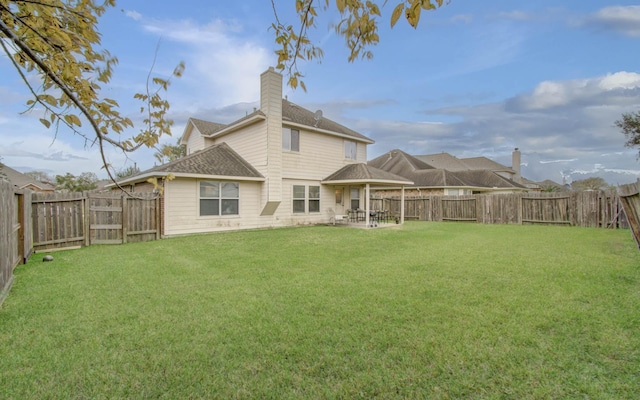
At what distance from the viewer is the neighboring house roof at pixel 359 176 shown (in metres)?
14.9

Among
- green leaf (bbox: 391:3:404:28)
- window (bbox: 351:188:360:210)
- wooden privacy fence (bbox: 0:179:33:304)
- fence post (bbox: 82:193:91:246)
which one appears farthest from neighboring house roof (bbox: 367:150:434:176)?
green leaf (bbox: 391:3:404:28)

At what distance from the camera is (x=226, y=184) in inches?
533

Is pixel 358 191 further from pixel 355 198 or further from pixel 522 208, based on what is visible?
pixel 522 208

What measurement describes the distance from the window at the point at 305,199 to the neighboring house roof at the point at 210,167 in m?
2.40

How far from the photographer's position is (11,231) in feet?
18.8

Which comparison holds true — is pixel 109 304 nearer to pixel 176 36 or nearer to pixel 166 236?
pixel 176 36

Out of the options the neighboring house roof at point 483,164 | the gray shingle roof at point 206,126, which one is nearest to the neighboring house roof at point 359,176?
the gray shingle roof at point 206,126

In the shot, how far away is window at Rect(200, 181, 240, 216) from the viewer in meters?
12.9

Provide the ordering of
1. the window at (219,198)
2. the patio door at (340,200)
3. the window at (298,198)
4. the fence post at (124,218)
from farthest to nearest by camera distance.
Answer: the patio door at (340,200), the window at (298,198), the window at (219,198), the fence post at (124,218)

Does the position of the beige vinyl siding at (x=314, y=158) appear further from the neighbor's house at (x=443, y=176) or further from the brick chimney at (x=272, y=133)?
the neighbor's house at (x=443, y=176)

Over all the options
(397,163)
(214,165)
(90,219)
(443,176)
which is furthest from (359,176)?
(397,163)

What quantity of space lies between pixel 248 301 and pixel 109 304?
2.02m

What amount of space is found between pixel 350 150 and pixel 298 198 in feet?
15.9

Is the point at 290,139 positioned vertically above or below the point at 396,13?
above
